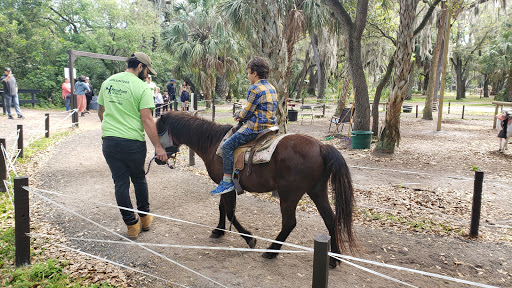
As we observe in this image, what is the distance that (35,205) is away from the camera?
5121 millimetres

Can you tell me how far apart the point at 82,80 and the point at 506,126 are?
53.9ft

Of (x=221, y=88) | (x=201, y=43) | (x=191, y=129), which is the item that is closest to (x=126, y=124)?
(x=191, y=129)

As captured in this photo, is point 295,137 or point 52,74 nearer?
point 295,137


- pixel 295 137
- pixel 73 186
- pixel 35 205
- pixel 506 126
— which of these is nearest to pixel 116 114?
pixel 295 137

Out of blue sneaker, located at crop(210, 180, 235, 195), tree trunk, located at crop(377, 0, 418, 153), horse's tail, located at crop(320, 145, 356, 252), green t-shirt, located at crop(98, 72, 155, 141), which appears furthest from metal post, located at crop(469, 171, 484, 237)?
tree trunk, located at crop(377, 0, 418, 153)

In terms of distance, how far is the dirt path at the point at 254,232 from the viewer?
3.46m

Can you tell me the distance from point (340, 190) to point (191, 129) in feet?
6.30

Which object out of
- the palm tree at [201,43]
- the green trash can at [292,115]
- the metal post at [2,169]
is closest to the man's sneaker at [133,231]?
the metal post at [2,169]

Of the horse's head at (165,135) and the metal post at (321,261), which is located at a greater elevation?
the horse's head at (165,135)

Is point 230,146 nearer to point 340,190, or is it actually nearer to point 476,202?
point 340,190

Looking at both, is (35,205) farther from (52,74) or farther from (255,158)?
(52,74)

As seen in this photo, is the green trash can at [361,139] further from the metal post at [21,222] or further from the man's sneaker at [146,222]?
the metal post at [21,222]

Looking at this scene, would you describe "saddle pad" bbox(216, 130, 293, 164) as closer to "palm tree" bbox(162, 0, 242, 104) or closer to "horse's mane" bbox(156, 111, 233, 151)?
"horse's mane" bbox(156, 111, 233, 151)

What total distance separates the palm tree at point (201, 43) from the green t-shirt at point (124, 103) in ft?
57.3
